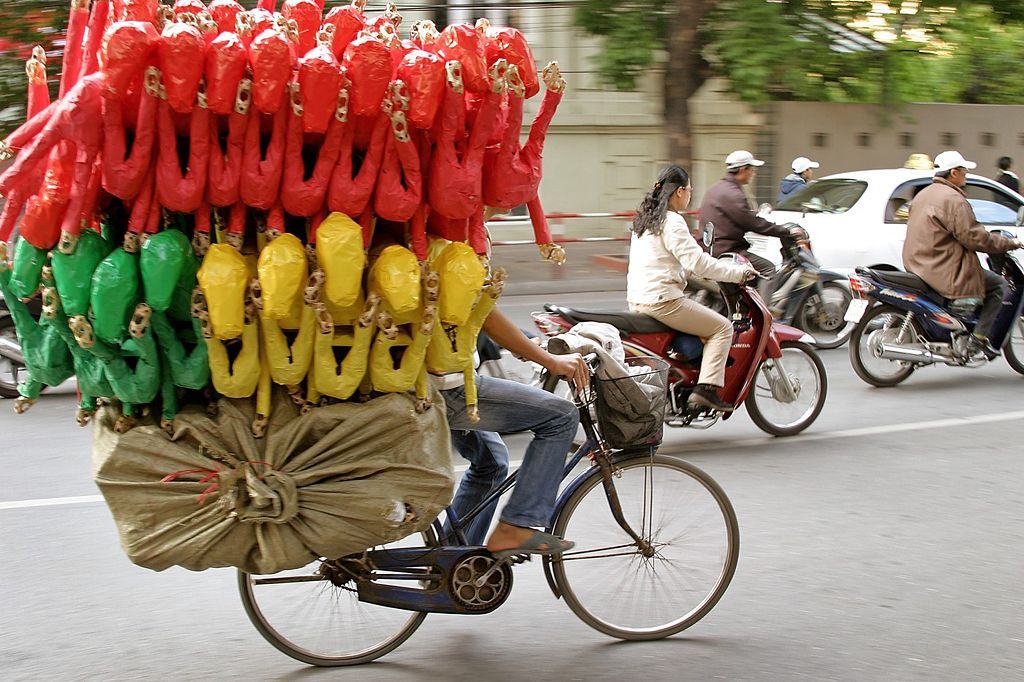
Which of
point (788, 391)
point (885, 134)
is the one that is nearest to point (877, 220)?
point (788, 391)

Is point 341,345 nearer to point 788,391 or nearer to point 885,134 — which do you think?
point 788,391

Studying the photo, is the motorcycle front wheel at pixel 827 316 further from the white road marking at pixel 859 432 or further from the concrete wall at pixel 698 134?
the concrete wall at pixel 698 134

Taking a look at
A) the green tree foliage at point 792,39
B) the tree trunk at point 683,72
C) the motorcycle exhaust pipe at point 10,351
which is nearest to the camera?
the motorcycle exhaust pipe at point 10,351

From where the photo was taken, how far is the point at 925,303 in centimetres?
784

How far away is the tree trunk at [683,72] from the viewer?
45.7 ft

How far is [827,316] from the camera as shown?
9.45 meters

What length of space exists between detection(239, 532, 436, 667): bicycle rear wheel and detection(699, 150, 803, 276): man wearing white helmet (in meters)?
5.42

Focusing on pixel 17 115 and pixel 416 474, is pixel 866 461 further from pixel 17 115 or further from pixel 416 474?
pixel 17 115

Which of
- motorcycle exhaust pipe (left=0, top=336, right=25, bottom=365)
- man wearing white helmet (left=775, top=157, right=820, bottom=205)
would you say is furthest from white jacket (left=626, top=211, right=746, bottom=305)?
man wearing white helmet (left=775, top=157, right=820, bottom=205)

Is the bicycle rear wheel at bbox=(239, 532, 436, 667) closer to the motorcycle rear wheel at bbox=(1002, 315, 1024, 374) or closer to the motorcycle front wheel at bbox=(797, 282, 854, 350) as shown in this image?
the motorcycle rear wheel at bbox=(1002, 315, 1024, 374)

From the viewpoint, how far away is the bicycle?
340 cm

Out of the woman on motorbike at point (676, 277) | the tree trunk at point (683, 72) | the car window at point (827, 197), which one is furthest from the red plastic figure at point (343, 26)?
the tree trunk at point (683, 72)

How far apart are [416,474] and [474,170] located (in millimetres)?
872

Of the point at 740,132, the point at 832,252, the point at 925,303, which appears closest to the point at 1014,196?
the point at 832,252
